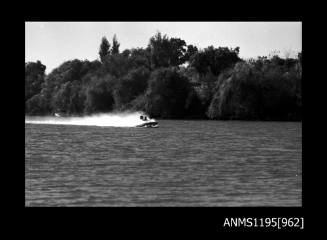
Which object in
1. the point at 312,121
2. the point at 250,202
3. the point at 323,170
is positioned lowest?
the point at 250,202

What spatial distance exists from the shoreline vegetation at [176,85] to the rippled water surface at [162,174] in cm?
4887

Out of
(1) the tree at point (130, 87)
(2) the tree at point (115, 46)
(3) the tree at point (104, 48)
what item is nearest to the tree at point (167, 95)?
(1) the tree at point (130, 87)

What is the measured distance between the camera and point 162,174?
31.3 metres

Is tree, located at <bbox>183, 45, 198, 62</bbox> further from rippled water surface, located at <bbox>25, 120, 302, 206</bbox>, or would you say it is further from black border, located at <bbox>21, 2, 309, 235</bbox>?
black border, located at <bbox>21, 2, 309, 235</bbox>

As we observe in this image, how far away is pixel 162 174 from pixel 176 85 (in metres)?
82.5

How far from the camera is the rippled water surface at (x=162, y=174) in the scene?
24.0 meters

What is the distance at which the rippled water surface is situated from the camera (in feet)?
78.8

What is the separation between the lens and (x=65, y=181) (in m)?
28.8

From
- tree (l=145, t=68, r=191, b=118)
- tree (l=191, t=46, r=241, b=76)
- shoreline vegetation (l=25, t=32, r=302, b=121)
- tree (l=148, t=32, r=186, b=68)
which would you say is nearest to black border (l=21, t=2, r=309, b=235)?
shoreline vegetation (l=25, t=32, r=302, b=121)
